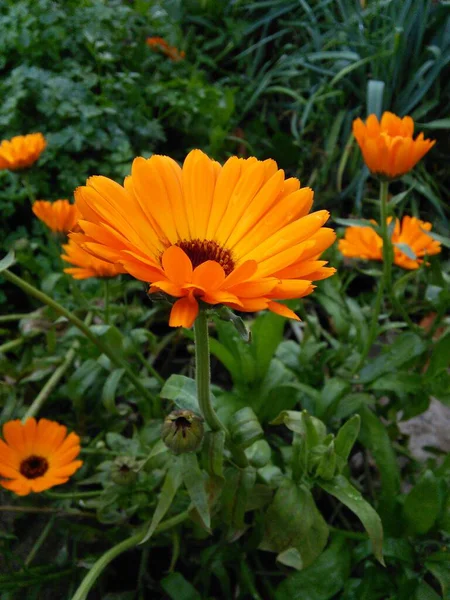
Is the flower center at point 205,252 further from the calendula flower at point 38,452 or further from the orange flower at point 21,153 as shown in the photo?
the orange flower at point 21,153

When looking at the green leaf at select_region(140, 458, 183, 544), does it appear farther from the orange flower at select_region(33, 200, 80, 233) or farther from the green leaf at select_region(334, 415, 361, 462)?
the orange flower at select_region(33, 200, 80, 233)

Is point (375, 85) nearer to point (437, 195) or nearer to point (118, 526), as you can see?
point (437, 195)

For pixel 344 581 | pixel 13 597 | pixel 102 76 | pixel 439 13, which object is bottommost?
pixel 13 597

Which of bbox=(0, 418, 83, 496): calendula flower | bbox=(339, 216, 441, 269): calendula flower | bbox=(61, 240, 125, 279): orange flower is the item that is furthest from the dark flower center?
bbox=(339, 216, 441, 269): calendula flower

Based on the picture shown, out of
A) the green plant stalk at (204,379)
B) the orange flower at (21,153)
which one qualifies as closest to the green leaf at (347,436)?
the green plant stalk at (204,379)

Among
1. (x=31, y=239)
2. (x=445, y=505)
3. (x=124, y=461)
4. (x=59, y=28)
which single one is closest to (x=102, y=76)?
(x=59, y=28)

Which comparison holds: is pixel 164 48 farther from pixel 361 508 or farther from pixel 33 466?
pixel 361 508

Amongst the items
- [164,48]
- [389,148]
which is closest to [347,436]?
[389,148]
